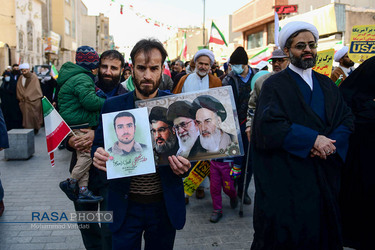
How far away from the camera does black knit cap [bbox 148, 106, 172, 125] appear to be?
2096 millimetres

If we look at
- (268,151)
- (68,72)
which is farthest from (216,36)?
(268,151)

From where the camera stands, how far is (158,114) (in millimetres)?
2098

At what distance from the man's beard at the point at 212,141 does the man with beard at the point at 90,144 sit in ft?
3.40

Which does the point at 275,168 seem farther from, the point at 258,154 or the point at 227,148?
the point at 227,148

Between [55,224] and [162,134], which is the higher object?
[162,134]

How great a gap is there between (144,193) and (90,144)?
0.85m

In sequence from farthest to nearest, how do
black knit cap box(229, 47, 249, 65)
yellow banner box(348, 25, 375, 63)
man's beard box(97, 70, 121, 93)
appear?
yellow banner box(348, 25, 375, 63)
black knit cap box(229, 47, 249, 65)
man's beard box(97, 70, 121, 93)

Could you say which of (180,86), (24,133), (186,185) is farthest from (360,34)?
(24,133)

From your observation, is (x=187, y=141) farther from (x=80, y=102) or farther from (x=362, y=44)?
(x=362, y=44)

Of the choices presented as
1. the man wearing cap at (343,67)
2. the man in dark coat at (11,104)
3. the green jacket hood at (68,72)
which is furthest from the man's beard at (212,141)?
the man in dark coat at (11,104)

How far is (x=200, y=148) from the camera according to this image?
2080 millimetres

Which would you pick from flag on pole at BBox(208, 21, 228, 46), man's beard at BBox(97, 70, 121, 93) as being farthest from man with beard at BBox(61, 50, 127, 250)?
flag on pole at BBox(208, 21, 228, 46)

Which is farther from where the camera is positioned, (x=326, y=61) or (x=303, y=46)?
(x=326, y=61)

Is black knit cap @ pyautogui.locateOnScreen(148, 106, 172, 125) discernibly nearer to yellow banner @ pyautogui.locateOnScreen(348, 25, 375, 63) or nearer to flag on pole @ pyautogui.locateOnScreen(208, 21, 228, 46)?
yellow banner @ pyautogui.locateOnScreen(348, 25, 375, 63)
